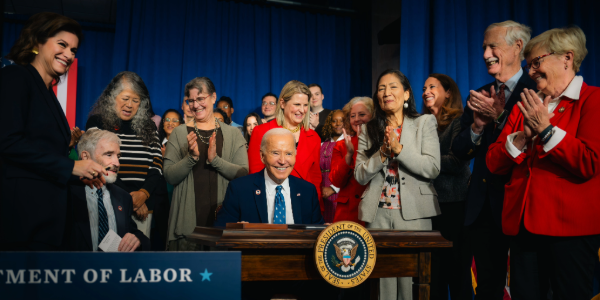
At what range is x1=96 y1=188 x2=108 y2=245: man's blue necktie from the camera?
2.27m

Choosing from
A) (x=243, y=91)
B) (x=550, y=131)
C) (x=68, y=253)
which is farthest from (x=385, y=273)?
(x=243, y=91)

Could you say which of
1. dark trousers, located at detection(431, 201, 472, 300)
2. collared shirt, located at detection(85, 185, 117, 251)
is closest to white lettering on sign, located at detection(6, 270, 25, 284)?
collared shirt, located at detection(85, 185, 117, 251)

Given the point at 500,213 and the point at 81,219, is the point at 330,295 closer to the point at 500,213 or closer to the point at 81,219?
the point at 500,213

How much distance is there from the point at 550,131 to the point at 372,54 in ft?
18.1

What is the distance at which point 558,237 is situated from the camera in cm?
183

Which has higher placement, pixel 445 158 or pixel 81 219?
pixel 445 158

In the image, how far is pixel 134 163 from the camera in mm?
3133

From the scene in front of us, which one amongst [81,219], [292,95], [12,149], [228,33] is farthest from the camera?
[228,33]

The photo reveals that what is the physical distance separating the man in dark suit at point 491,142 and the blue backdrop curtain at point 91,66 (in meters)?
6.22

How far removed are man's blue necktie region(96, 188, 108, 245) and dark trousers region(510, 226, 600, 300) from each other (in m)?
2.00

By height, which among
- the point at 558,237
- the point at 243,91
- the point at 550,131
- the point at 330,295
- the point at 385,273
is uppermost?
the point at 243,91

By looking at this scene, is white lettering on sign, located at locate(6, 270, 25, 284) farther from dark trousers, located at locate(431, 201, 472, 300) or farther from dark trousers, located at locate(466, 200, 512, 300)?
dark trousers, located at locate(431, 201, 472, 300)

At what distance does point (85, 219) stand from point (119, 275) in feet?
4.18

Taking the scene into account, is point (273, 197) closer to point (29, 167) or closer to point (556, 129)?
point (29, 167)
